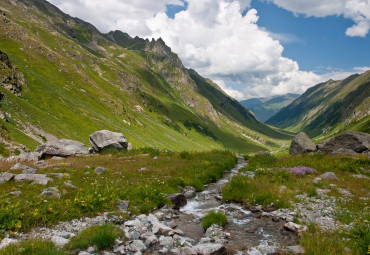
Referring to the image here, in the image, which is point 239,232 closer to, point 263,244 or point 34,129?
point 263,244

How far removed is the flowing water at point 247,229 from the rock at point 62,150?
2083 cm

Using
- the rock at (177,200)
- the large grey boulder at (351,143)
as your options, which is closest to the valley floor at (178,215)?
the rock at (177,200)

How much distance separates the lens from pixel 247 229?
11.2 metres

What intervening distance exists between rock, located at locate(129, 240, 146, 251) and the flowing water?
345 cm

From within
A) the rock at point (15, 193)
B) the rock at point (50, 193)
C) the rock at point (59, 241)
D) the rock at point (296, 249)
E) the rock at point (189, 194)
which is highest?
the rock at point (296, 249)

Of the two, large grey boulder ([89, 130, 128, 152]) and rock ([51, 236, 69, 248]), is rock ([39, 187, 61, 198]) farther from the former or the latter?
large grey boulder ([89, 130, 128, 152])

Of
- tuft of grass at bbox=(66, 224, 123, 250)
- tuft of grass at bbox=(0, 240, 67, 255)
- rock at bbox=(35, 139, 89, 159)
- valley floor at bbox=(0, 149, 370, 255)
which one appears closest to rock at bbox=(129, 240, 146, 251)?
valley floor at bbox=(0, 149, 370, 255)

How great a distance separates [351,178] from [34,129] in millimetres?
67828

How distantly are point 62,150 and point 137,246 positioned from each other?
1016 inches

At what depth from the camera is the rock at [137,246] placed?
27.8ft

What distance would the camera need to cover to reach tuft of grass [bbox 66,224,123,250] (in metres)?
8.09

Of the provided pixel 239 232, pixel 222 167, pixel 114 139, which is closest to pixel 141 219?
pixel 239 232

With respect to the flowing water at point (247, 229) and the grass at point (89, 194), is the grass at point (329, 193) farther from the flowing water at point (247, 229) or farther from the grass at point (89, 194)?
the grass at point (89, 194)

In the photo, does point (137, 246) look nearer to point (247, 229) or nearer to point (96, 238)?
point (96, 238)
